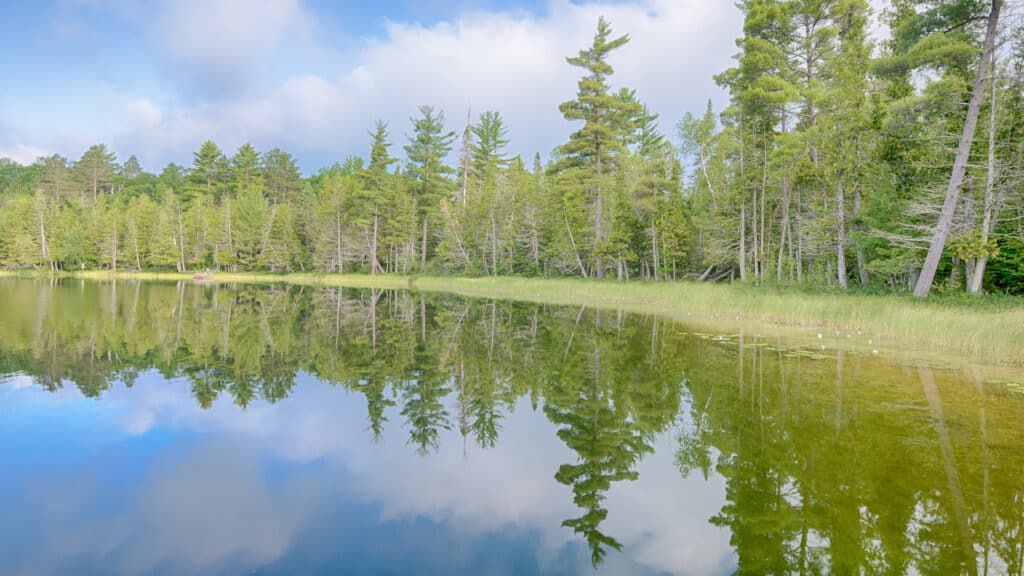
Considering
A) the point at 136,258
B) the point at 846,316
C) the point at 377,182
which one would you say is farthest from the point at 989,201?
the point at 136,258

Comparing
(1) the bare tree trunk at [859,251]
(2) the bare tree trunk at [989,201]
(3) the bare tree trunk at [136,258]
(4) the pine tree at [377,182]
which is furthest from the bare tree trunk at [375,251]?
(2) the bare tree trunk at [989,201]

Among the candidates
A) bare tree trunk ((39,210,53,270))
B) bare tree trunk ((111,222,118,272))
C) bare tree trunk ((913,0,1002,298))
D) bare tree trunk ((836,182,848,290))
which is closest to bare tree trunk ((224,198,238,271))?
bare tree trunk ((111,222,118,272))

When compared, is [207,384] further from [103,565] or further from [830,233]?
[830,233]

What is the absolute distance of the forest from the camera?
1605cm

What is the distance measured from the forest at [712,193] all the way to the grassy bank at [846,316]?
224cm

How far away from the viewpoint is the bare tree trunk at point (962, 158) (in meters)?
14.7

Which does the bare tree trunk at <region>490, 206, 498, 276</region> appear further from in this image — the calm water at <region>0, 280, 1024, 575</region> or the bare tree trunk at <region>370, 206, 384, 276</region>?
the calm water at <region>0, 280, 1024, 575</region>

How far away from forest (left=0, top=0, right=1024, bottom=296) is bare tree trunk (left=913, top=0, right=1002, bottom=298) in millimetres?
66

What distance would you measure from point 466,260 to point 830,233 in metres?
30.6

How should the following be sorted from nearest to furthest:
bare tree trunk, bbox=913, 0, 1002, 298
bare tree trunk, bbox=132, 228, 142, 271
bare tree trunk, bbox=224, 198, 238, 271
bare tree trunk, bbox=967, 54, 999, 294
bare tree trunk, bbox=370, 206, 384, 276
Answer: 1. bare tree trunk, bbox=913, 0, 1002, 298
2. bare tree trunk, bbox=967, 54, 999, 294
3. bare tree trunk, bbox=370, 206, 384, 276
4. bare tree trunk, bbox=224, 198, 238, 271
5. bare tree trunk, bbox=132, 228, 142, 271

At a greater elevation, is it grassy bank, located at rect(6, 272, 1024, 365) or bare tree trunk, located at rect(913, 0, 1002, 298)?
bare tree trunk, located at rect(913, 0, 1002, 298)

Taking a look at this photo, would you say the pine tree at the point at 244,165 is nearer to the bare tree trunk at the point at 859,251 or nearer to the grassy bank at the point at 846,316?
the grassy bank at the point at 846,316

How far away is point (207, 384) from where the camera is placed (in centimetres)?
952

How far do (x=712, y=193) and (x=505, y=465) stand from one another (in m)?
29.6
